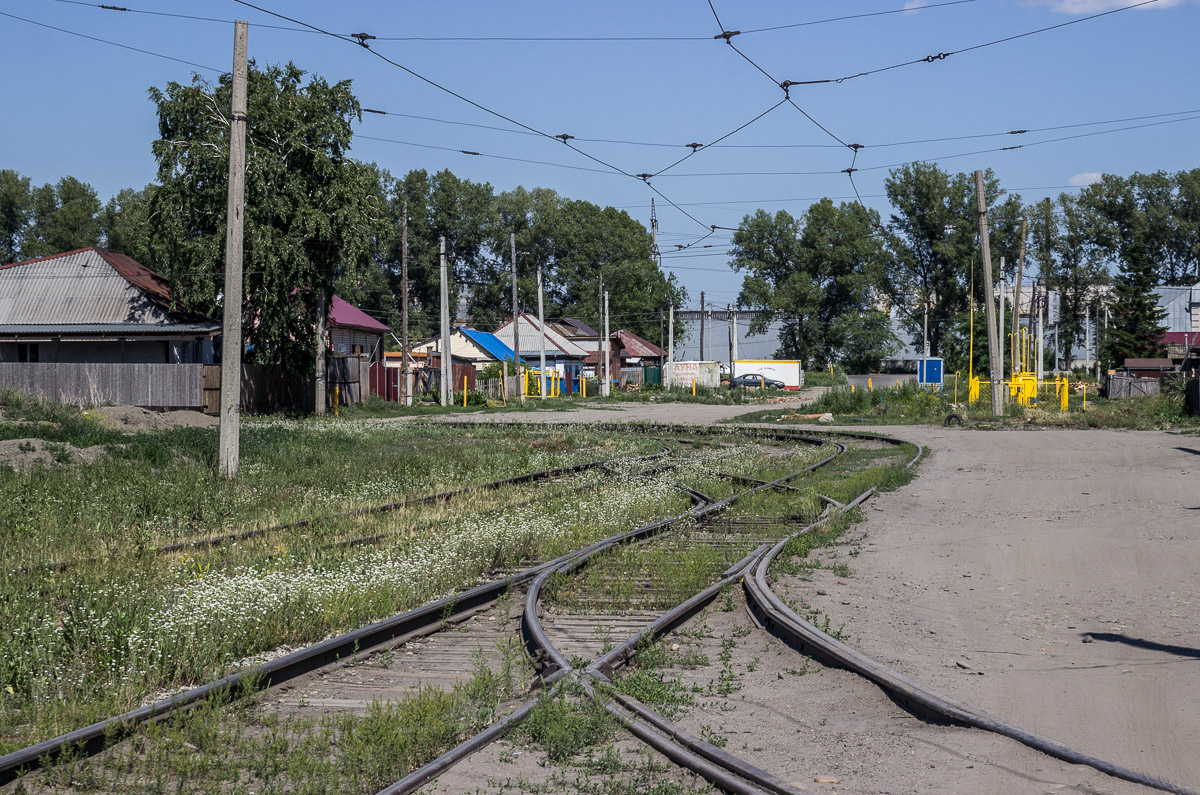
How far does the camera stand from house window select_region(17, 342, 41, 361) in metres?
41.8

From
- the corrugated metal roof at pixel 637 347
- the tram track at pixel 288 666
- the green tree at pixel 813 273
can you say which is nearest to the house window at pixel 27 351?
the tram track at pixel 288 666

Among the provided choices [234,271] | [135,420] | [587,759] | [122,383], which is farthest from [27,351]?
[587,759]

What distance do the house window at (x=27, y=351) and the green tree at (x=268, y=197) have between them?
6981 mm

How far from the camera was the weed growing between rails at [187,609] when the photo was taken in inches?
253

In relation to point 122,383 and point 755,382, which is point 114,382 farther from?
point 755,382

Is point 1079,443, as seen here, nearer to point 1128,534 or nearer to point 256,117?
point 1128,534

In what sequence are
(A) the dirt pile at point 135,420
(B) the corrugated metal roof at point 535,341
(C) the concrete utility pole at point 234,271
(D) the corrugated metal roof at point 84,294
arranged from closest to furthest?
(C) the concrete utility pole at point 234,271 → (A) the dirt pile at point 135,420 → (D) the corrugated metal roof at point 84,294 → (B) the corrugated metal roof at point 535,341

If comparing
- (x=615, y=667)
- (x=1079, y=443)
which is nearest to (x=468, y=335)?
(x=1079, y=443)

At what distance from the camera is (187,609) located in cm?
805

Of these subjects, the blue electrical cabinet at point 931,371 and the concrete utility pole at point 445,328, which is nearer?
the concrete utility pole at point 445,328

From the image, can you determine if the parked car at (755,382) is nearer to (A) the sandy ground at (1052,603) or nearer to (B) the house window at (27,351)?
(B) the house window at (27,351)

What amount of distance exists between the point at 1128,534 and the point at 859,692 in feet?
25.2

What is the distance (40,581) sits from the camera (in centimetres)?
923

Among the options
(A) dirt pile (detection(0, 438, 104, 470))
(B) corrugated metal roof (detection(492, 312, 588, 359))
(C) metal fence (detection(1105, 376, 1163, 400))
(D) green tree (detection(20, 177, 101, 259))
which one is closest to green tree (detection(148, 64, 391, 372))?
(A) dirt pile (detection(0, 438, 104, 470))
